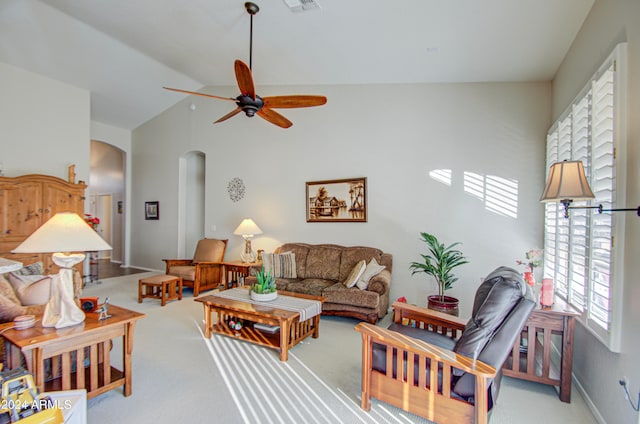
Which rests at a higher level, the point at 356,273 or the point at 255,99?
the point at 255,99

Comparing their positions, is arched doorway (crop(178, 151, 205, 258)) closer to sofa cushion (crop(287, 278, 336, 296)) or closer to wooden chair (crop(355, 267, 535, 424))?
sofa cushion (crop(287, 278, 336, 296))

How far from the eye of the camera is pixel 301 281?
176 inches

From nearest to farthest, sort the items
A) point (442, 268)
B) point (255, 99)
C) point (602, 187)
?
point (602, 187), point (255, 99), point (442, 268)

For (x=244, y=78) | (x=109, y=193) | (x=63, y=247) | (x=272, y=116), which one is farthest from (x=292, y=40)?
(x=109, y=193)

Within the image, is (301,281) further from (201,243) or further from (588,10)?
(588,10)

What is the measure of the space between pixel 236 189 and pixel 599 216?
5288mm

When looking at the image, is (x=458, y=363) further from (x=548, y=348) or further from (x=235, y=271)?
(x=235, y=271)

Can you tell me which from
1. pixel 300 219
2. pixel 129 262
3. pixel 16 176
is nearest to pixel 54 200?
pixel 16 176

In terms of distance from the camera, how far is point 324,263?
470 centimetres

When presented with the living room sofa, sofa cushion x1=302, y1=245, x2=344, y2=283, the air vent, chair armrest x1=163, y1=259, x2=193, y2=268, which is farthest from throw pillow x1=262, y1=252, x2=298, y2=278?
the air vent

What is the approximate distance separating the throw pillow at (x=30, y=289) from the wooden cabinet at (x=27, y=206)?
2.52 meters

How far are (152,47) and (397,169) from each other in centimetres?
419

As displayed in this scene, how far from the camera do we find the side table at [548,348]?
2.29 metres

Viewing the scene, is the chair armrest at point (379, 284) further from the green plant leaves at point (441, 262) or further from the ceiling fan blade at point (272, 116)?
the ceiling fan blade at point (272, 116)
